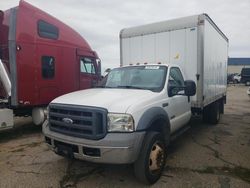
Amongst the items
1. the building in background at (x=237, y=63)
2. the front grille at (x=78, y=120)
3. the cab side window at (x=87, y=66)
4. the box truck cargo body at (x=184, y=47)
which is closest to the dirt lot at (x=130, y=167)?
the front grille at (x=78, y=120)

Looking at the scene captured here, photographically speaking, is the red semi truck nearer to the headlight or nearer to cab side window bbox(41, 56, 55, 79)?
cab side window bbox(41, 56, 55, 79)

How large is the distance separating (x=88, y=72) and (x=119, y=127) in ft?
21.1

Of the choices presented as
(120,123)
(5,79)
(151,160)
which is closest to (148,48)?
(5,79)

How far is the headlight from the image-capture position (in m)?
3.91

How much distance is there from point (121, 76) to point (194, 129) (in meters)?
3.80

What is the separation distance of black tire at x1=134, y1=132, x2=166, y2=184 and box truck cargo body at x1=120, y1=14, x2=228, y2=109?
9.11ft

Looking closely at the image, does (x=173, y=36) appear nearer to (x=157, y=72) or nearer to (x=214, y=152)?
(x=157, y=72)

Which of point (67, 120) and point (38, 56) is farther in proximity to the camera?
point (38, 56)

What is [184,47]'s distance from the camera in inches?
280

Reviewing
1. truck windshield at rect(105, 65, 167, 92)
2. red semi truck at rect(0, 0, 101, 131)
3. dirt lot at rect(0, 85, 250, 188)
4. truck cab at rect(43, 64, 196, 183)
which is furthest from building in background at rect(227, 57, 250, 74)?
truck cab at rect(43, 64, 196, 183)

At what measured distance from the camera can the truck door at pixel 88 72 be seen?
9758 mm

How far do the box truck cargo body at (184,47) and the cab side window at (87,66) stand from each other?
1.86 metres

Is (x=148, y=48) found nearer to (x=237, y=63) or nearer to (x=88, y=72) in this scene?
(x=88, y=72)

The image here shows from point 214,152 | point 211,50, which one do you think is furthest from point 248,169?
point 211,50
